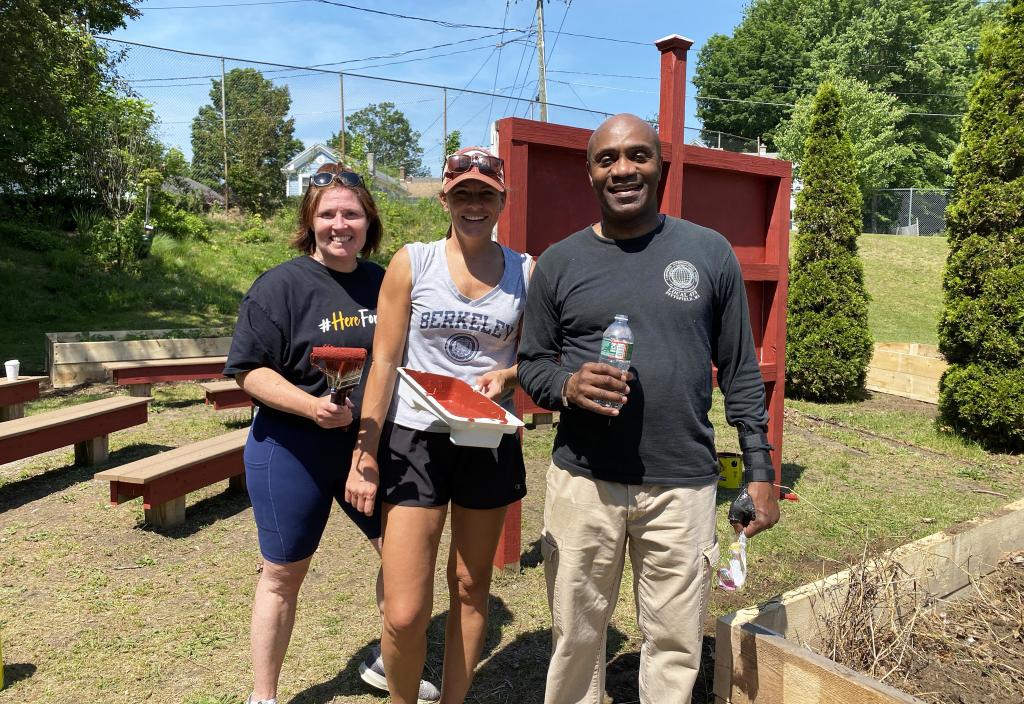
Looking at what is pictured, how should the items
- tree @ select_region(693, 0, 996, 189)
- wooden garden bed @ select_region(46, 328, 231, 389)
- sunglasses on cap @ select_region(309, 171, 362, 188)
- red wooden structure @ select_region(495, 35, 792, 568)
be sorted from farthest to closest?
tree @ select_region(693, 0, 996, 189) → wooden garden bed @ select_region(46, 328, 231, 389) → red wooden structure @ select_region(495, 35, 792, 568) → sunglasses on cap @ select_region(309, 171, 362, 188)

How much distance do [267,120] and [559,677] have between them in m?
20.9

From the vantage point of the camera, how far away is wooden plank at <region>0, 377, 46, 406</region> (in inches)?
242

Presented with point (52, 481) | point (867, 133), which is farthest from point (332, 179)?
point (867, 133)

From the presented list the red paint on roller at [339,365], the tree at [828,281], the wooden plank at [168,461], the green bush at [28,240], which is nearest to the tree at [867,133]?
the tree at [828,281]

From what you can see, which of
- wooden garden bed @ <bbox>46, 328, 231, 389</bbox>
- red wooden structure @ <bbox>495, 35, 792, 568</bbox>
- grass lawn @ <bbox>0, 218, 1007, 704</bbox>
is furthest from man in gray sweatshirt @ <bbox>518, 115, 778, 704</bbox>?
wooden garden bed @ <bbox>46, 328, 231, 389</bbox>

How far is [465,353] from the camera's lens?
7.52 ft

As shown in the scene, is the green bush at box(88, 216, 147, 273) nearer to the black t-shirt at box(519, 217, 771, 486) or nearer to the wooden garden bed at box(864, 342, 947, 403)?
the wooden garden bed at box(864, 342, 947, 403)

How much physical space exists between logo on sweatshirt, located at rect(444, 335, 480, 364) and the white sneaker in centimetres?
129

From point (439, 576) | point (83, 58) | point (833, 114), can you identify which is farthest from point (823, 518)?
point (83, 58)

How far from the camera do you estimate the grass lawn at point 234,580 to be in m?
2.97

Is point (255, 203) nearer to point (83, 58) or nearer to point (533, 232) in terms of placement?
point (83, 58)

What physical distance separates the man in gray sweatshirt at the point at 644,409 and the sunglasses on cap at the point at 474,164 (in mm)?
322

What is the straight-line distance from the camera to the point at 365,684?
2941mm

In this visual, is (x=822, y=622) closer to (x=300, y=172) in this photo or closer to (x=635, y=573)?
(x=635, y=573)
